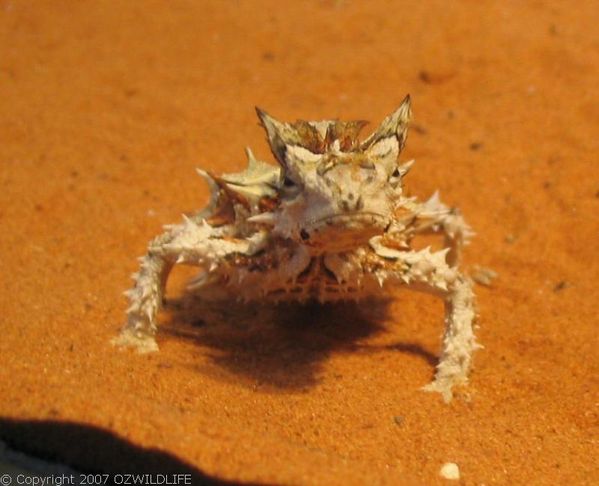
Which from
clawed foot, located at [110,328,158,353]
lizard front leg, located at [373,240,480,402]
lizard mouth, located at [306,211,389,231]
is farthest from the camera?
clawed foot, located at [110,328,158,353]

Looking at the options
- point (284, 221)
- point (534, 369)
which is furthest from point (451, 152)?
point (284, 221)

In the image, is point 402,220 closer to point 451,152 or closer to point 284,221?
point 284,221

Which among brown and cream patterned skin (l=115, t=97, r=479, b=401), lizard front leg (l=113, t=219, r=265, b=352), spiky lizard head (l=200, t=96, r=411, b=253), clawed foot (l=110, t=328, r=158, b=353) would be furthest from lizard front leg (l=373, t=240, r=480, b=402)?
clawed foot (l=110, t=328, r=158, b=353)

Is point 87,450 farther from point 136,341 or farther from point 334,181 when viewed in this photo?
point 136,341

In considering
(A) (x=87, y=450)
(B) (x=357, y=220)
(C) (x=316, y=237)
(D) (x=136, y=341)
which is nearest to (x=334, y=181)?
(B) (x=357, y=220)

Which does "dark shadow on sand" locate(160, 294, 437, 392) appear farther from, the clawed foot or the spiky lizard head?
the spiky lizard head

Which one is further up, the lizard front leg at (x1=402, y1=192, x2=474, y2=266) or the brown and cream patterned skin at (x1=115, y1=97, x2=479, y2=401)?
the lizard front leg at (x1=402, y1=192, x2=474, y2=266)
